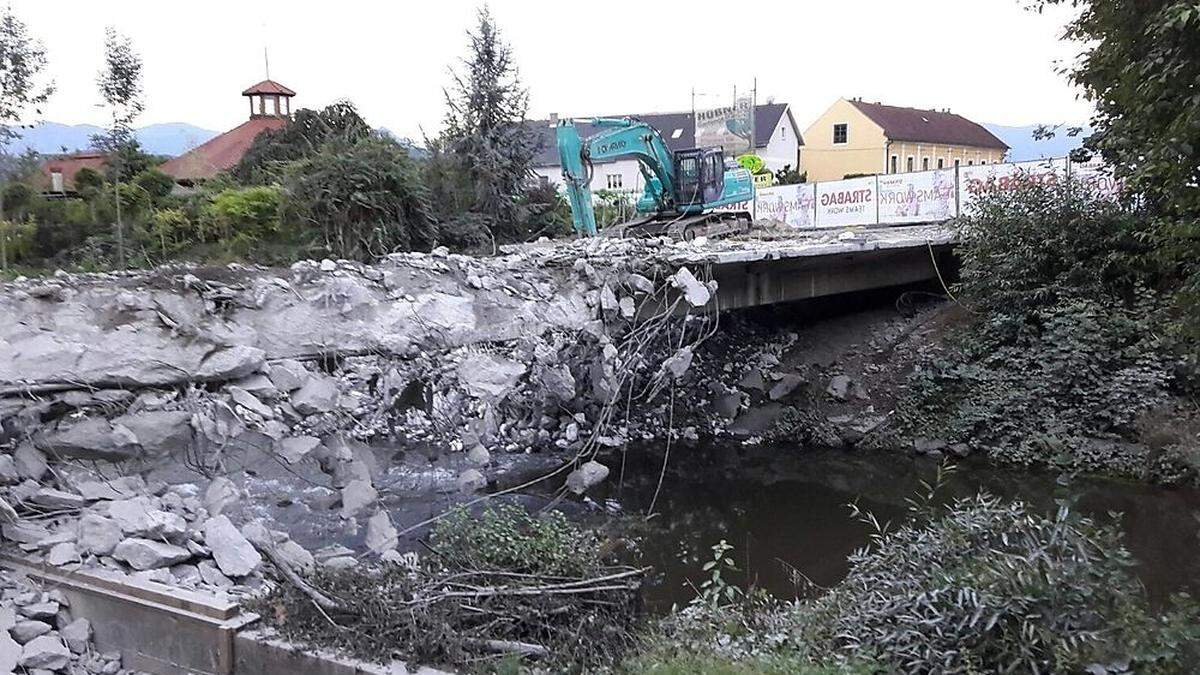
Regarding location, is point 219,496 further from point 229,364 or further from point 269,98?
point 269,98

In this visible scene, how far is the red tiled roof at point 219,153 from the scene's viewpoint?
3009 cm

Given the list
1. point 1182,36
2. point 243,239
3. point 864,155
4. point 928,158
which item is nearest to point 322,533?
point 1182,36

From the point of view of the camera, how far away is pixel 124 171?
21.8 metres

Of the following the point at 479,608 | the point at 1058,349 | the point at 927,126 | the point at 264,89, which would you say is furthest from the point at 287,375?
the point at 927,126

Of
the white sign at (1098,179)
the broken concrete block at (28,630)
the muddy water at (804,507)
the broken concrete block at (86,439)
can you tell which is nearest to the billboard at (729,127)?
the white sign at (1098,179)

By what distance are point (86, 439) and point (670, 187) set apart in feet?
42.5

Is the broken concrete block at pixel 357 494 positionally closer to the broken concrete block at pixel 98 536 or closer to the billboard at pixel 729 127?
the broken concrete block at pixel 98 536

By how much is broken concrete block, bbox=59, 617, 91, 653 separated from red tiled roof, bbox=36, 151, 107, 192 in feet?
64.1

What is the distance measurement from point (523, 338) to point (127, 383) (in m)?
4.13

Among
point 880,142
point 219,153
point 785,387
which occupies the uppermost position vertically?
point 880,142

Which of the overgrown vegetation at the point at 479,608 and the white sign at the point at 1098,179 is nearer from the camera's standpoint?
the overgrown vegetation at the point at 479,608

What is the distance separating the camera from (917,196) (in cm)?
2181

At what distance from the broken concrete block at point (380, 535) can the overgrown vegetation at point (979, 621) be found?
2.97 m

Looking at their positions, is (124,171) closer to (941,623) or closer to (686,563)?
(686,563)
